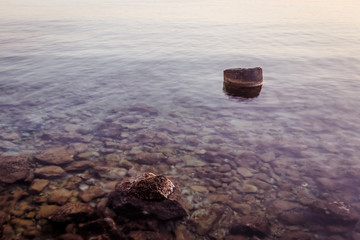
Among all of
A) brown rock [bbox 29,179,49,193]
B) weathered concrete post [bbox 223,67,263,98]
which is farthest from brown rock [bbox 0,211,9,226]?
weathered concrete post [bbox 223,67,263,98]

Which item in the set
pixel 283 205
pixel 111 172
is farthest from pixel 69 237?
pixel 283 205

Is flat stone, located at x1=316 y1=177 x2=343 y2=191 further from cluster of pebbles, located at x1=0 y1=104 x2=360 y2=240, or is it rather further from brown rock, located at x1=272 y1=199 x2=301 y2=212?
brown rock, located at x1=272 y1=199 x2=301 y2=212

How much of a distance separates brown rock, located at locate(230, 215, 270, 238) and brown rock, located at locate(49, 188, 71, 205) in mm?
2965

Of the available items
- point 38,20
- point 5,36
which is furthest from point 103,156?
point 38,20

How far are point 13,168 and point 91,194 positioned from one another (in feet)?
6.13

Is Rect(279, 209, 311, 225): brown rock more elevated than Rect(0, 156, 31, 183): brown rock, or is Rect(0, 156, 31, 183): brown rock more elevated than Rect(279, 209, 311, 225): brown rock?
Rect(0, 156, 31, 183): brown rock

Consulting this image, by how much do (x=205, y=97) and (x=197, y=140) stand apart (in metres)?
3.53

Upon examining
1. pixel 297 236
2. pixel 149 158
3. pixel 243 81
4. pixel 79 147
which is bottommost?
pixel 297 236

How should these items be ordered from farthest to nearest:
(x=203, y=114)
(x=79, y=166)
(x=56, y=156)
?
(x=203, y=114) < (x=56, y=156) < (x=79, y=166)

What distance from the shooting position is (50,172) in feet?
18.1

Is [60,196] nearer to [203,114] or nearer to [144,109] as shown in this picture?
[144,109]

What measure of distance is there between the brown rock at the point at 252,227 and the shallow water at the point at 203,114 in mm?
175

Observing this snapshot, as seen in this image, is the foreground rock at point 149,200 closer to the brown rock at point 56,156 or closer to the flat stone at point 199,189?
the flat stone at point 199,189

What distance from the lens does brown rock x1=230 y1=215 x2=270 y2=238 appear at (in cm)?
421
